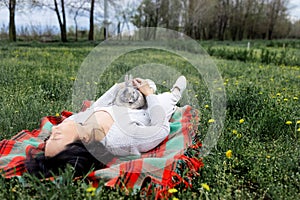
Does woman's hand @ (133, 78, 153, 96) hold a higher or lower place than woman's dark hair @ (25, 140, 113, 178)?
higher

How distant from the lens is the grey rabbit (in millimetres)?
2828

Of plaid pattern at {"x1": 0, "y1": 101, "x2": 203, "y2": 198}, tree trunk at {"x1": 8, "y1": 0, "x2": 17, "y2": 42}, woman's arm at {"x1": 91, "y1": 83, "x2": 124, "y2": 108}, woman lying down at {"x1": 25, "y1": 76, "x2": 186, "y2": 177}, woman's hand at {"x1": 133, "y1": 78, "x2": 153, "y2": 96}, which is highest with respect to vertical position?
tree trunk at {"x1": 8, "y1": 0, "x2": 17, "y2": 42}

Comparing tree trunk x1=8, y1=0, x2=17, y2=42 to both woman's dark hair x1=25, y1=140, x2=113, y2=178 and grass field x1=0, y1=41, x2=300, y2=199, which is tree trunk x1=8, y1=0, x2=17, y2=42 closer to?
grass field x1=0, y1=41, x2=300, y2=199

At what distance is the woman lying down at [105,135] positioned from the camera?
7.16 ft

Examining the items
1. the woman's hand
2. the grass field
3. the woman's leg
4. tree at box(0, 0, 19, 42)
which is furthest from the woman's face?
tree at box(0, 0, 19, 42)

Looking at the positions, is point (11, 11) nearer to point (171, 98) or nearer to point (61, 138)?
point (171, 98)

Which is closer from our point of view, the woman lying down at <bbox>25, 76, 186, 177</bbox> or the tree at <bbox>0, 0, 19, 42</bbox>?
the woman lying down at <bbox>25, 76, 186, 177</bbox>

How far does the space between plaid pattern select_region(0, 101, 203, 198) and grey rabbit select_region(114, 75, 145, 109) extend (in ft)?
1.40

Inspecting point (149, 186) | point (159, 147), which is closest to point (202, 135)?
point (159, 147)

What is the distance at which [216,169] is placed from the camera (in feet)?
7.43

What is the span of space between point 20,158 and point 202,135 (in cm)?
162

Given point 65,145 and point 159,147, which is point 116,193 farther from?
point 159,147

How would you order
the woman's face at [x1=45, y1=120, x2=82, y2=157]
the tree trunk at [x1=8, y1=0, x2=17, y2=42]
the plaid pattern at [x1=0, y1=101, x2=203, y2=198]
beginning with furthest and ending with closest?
the tree trunk at [x1=8, y1=0, x2=17, y2=42], the woman's face at [x1=45, y1=120, x2=82, y2=157], the plaid pattern at [x1=0, y1=101, x2=203, y2=198]

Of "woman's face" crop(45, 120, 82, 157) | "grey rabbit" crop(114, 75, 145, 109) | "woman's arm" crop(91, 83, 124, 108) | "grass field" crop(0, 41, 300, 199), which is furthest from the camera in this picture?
"woman's arm" crop(91, 83, 124, 108)
